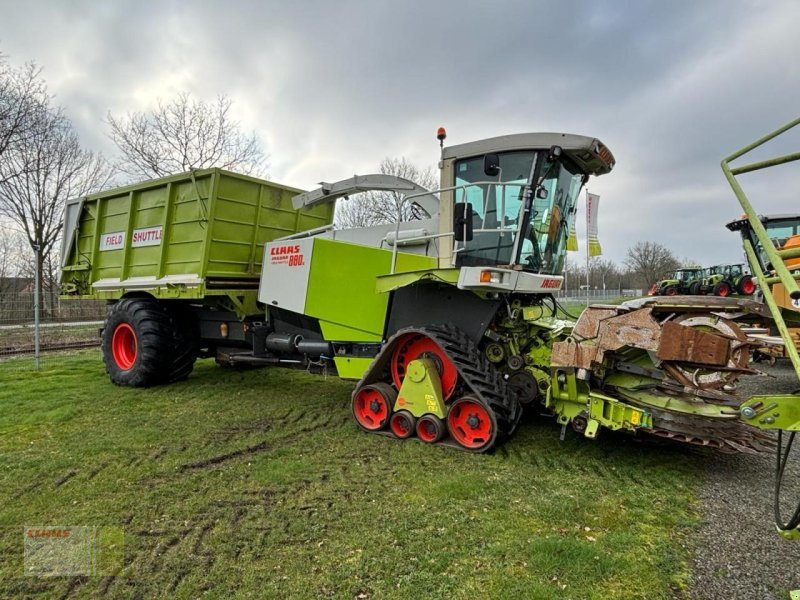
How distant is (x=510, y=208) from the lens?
14.6 ft

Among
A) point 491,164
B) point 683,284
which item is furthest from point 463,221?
point 683,284

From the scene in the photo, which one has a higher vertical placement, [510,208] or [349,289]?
[510,208]

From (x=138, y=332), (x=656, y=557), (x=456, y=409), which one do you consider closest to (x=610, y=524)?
(x=656, y=557)

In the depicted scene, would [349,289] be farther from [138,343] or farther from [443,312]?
[138,343]

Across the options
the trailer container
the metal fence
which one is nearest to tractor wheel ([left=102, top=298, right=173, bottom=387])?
the trailer container

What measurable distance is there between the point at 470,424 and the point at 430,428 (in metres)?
0.39

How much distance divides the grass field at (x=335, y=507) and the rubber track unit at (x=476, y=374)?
1.00 ft

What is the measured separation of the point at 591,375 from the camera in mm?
3965

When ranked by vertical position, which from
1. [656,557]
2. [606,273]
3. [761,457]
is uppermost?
[606,273]

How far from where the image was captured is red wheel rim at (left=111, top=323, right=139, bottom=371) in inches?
276

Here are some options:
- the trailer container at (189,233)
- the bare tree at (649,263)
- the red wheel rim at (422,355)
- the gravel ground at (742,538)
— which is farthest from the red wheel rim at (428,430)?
the bare tree at (649,263)

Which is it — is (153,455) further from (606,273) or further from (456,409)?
(606,273)

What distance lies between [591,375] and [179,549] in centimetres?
319

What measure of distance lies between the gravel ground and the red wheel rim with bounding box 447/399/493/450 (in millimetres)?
1583
